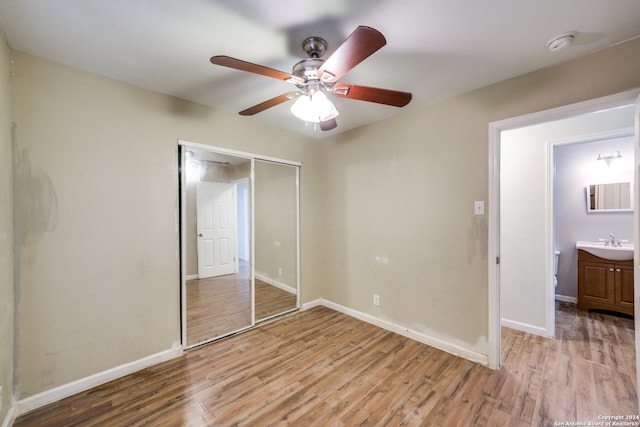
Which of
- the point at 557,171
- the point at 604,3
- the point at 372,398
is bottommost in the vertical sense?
the point at 372,398

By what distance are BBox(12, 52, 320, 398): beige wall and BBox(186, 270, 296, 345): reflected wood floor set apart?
27 centimetres

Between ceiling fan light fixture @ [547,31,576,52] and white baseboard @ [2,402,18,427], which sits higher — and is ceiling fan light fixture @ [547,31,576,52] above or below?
above

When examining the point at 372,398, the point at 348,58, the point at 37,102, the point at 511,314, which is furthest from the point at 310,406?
the point at 37,102

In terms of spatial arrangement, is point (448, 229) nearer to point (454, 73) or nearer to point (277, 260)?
point (454, 73)

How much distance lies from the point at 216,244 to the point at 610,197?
5153 millimetres

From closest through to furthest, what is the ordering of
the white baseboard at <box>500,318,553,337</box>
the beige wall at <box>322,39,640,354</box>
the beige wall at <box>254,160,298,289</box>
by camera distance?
1. the beige wall at <box>322,39,640,354</box>
2. the white baseboard at <box>500,318,553,337</box>
3. the beige wall at <box>254,160,298,289</box>

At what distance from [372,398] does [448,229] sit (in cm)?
157

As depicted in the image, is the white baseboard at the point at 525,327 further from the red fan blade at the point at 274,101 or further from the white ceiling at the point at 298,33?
the red fan blade at the point at 274,101

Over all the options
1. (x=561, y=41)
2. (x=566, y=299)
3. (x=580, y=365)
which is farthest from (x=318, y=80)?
(x=566, y=299)

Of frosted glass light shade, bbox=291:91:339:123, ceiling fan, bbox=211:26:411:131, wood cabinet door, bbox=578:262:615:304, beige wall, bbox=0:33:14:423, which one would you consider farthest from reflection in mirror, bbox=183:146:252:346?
wood cabinet door, bbox=578:262:615:304

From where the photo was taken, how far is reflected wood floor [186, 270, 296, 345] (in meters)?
2.58

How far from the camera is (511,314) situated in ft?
9.51

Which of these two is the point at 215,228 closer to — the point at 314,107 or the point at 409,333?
the point at 314,107

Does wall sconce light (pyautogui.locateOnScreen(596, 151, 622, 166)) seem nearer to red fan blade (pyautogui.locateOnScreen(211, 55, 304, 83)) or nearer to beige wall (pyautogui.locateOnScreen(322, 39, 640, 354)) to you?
beige wall (pyautogui.locateOnScreen(322, 39, 640, 354))
